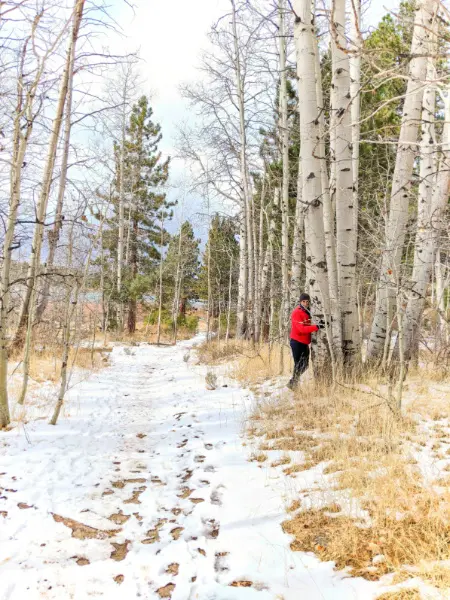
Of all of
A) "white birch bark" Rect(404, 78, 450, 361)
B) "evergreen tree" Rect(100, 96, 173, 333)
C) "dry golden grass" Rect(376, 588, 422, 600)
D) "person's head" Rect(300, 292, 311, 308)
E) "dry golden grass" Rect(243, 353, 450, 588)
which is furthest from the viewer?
"evergreen tree" Rect(100, 96, 173, 333)

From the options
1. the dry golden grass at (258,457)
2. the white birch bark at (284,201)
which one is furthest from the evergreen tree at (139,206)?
the dry golden grass at (258,457)

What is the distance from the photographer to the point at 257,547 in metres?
2.46

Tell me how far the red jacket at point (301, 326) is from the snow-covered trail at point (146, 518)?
138cm

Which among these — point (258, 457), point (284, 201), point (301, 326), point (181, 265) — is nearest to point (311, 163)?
point (301, 326)

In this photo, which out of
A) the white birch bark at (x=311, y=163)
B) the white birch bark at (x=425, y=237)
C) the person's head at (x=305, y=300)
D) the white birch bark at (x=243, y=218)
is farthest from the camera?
the white birch bark at (x=243, y=218)

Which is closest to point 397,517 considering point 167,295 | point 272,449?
point 272,449

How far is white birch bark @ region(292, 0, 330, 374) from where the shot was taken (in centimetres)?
501

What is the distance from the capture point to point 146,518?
9.70 ft

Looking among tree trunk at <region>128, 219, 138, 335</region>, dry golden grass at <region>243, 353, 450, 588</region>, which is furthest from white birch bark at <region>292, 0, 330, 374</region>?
tree trunk at <region>128, 219, 138, 335</region>

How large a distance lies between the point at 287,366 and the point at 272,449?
156 inches

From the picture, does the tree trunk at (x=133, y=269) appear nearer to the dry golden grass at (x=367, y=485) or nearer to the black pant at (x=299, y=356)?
the black pant at (x=299, y=356)

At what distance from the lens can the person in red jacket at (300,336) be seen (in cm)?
570

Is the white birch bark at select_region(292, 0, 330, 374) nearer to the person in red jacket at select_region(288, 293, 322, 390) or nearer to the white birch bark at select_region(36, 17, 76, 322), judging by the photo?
the person in red jacket at select_region(288, 293, 322, 390)

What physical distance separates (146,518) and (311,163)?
458 centimetres
